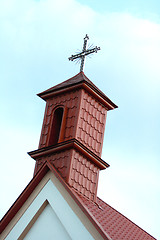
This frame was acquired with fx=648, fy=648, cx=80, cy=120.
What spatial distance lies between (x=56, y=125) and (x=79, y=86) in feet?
5.32

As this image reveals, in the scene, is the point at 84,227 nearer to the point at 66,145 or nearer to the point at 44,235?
the point at 44,235

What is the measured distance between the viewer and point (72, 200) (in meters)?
18.1

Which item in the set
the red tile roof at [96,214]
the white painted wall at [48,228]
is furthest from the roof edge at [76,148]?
the white painted wall at [48,228]

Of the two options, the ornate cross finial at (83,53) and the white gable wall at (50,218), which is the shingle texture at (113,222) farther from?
the ornate cross finial at (83,53)

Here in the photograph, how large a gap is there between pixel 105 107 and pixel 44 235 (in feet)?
17.5

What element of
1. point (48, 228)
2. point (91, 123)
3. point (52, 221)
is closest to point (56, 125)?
point (91, 123)

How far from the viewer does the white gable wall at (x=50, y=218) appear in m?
17.5

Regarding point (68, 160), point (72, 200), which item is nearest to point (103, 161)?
point (68, 160)

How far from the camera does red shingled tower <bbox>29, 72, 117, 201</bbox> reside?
64.3 feet

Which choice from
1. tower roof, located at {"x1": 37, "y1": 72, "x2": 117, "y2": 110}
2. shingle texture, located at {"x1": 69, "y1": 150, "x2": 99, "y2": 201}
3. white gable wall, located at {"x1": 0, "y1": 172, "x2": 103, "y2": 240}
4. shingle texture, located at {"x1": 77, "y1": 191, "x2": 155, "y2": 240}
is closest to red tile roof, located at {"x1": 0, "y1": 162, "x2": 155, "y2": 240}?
shingle texture, located at {"x1": 77, "y1": 191, "x2": 155, "y2": 240}

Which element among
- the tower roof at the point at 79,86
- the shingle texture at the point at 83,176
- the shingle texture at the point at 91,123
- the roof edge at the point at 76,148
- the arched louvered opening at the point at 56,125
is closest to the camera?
the shingle texture at the point at 83,176

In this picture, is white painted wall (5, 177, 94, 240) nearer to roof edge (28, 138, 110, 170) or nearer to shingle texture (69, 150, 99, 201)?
shingle texture (69, 150, 99, 201)

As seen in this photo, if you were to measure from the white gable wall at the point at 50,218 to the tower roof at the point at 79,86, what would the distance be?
3188mm

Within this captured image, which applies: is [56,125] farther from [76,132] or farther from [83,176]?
[83,176]
